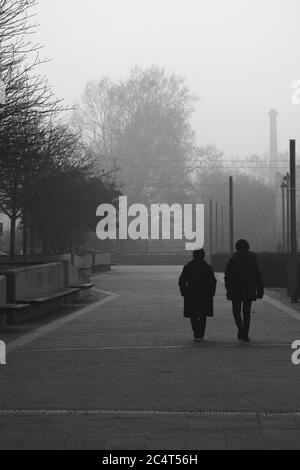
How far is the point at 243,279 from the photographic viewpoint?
17734mm

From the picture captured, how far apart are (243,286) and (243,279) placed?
12cm

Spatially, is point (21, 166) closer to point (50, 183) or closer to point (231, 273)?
point (231, 273)

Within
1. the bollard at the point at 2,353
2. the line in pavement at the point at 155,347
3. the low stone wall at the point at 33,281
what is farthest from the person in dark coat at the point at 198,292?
the low stone wall at the point at 33,281

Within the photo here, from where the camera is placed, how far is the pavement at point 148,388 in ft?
29.8

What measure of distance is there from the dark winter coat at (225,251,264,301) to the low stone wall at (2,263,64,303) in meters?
5.68

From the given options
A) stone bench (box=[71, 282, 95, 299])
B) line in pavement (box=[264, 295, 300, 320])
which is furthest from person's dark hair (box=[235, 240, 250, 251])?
stone bench (box=[71, 282, 95, 299])

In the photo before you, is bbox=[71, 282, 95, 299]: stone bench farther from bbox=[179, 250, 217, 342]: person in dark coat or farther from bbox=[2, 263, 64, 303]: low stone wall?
bbox=[179, 250, 217, 342]: person in dark coat

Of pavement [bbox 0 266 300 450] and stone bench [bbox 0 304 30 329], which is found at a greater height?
stone bench [bbox 0 304 30 329]

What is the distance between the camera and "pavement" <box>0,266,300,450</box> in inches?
358

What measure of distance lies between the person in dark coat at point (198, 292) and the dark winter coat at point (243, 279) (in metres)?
0.28

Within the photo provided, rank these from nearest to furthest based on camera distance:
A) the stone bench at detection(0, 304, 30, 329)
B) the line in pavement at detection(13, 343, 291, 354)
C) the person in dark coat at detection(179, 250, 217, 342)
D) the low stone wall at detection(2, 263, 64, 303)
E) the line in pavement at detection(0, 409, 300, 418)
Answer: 1. the line in pavement at detection(0, 409, 300, 418)
2. the line in pavement at detection(13, 343, 291, 354)
3. the person in dark coat at detection(179, 250, 217, 342)
4. the stone bench at detection(0, 304, 30, 329)
5. the low stone wall at detection(2, 263, 64, 303)

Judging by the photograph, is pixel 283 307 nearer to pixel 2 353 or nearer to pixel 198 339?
pixel 198 339

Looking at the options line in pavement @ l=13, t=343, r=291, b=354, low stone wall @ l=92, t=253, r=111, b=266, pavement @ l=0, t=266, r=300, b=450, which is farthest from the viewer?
low stone wall @ l=92, t=253, r=111, b=266

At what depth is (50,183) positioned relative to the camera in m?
40.9
